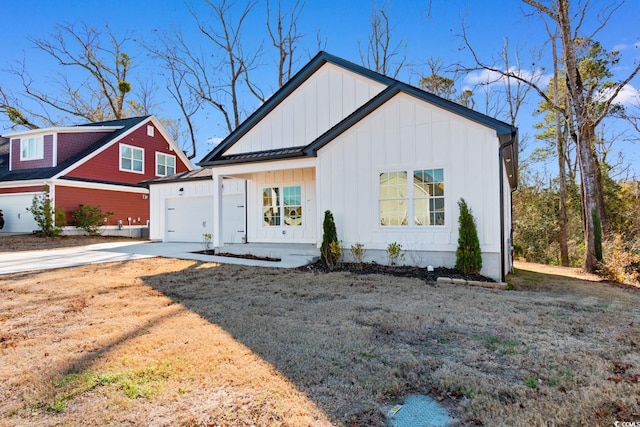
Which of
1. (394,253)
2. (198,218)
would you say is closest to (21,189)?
(198,218)

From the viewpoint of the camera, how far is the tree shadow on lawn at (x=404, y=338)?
270 centimetres

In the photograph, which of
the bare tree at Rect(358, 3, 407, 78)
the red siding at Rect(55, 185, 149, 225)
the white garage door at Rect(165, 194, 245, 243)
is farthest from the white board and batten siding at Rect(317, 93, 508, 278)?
the bare tree at Rect(358, 3, 407, 78)

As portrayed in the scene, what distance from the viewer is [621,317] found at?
194 inches

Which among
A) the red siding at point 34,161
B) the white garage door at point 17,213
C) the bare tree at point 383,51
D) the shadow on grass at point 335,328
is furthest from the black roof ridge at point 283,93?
the bare tree at point 383,51

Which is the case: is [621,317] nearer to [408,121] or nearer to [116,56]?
[408,121]

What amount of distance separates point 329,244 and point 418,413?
22.5 ft

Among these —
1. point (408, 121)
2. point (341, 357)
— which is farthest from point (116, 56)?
point (341, 357)

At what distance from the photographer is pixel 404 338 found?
398 centimetres

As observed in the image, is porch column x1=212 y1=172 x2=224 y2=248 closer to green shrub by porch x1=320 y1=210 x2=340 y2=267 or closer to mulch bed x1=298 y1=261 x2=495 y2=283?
mulch bed x1=298 y1=261 x2=495 y2=283

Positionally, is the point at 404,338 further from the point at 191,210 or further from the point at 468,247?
the point at 191,210

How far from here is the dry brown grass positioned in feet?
8.16

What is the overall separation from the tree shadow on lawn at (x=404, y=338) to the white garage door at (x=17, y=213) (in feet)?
51.4

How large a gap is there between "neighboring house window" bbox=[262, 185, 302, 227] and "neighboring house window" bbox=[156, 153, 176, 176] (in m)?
13.9

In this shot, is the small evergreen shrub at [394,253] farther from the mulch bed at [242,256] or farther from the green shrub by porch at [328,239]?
the mulch bed at [242,256]
